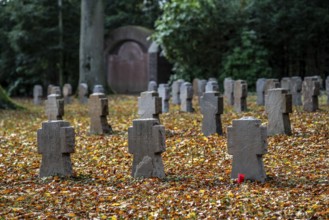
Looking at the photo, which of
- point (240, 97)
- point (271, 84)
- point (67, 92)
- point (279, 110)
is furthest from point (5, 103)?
point (279, 110)

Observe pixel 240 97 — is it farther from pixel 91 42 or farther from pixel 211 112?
pixel 91 42

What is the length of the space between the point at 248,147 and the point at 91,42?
2615cm

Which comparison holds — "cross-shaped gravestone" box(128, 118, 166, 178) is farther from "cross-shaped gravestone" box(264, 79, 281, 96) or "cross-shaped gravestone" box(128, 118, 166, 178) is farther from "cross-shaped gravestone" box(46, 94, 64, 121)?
"cross-shaped gravestone" box(264, 79, 281, 96)

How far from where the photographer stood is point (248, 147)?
470 inches

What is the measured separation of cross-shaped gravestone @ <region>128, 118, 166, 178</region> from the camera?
40.3 feet

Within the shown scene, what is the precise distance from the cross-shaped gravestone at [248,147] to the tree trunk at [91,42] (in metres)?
25.3

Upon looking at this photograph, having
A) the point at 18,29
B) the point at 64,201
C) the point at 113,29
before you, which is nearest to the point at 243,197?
the point at 64,201

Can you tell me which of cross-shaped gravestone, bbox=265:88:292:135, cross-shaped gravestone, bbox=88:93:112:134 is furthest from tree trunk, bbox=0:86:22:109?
cross-shaped gravestone, bbox=265:88:292:135

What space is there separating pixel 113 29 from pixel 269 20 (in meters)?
11.4

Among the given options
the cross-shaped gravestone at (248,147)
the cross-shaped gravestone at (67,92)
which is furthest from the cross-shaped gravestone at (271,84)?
the cross-shaped gravestone at (248,147)

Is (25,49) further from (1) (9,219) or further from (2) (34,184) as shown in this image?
(1) (9,219)

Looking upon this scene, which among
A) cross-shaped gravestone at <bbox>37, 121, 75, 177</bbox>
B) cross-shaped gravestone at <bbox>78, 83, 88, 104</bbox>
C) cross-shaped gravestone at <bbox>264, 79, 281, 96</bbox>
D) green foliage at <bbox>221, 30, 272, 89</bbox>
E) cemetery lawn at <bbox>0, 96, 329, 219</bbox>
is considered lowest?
cemetery lawn at <bbox>0, 96, 329, 219</bbox>

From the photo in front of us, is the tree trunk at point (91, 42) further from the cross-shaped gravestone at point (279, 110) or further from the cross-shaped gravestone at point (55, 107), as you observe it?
the cross-shaped gravestone at point (279, 110)

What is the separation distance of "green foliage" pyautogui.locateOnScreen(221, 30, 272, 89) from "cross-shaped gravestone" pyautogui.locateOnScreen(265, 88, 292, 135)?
20.6m
